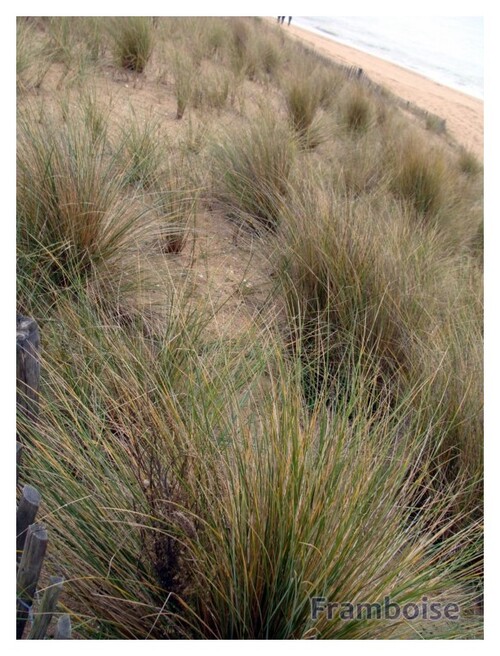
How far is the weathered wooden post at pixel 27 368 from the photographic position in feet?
5.31

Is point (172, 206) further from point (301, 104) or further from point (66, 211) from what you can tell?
point (301, 104)

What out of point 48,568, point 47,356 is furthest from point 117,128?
point 48,568

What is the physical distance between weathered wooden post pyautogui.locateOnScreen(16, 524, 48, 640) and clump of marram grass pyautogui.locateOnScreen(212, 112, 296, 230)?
238cm

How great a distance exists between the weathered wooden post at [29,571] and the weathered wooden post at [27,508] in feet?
0.16

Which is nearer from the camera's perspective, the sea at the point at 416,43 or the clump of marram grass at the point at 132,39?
the clump of marram grass at the point at 132,39

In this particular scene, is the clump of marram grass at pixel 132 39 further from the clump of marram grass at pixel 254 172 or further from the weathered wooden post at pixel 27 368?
the weathered wooden post at pixel 27 368

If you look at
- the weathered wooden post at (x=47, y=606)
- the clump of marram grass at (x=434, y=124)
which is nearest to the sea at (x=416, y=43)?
the clump of marram grass at (x=434, y=124)

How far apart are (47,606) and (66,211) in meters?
1.65

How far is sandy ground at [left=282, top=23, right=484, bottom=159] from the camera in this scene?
13.2 meters

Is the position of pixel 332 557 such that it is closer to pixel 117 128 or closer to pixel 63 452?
pixel 63 452

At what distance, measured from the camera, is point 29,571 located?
120 centimetres

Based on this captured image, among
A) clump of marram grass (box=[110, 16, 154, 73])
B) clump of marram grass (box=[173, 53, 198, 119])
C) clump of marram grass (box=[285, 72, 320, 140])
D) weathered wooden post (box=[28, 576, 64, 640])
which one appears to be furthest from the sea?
A: weathered wooden post (box=[28, 576, 64, 640])
